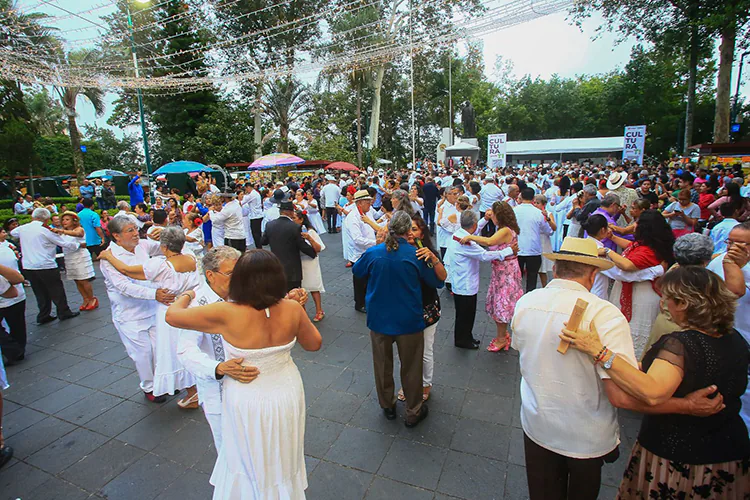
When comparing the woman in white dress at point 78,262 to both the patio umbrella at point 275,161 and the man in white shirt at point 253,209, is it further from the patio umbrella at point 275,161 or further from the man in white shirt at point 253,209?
the patio umbrella at point 275,161

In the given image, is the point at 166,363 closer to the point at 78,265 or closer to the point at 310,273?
the point at 310,273

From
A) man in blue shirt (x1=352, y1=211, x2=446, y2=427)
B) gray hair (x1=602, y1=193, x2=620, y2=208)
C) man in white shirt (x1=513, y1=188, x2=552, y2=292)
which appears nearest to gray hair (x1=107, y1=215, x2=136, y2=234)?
man in blue shirt (x1=352, y1=211, x2=446, y2=427)

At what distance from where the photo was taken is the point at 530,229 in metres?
5.28

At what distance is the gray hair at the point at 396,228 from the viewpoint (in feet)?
9.81

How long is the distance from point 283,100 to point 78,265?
1001 inches

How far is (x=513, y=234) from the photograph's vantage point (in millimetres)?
4441

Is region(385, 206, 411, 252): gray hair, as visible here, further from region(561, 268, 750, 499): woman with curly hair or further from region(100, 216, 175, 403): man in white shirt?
region(100, 216, 175, 403): man in white shirt

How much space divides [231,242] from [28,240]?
351 centimetres

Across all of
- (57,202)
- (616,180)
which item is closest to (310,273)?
(616,180)

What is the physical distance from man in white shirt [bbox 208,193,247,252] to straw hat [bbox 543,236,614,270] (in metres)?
7.55

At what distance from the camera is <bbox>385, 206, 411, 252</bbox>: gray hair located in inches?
118

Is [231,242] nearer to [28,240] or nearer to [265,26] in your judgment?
[28,240]

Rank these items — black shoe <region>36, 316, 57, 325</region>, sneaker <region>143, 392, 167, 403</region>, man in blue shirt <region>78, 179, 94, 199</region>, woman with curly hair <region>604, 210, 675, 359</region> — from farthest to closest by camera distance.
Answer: man in blue shirt <region>78, 179, 94, 199</region>
black shoe <region>36, 316, 57, 325</region>
sneaker <region>143, 392, 167, 403</region>
woman with curly hair <region>604, 210, 675, 359</region>

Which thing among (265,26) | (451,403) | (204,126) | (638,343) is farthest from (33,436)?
(265,26)
